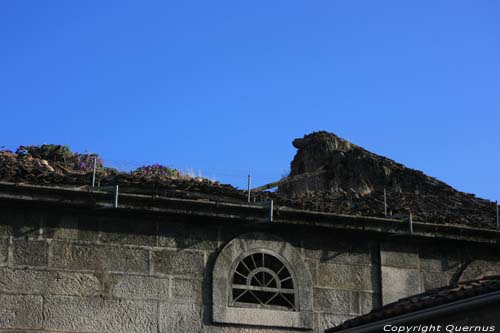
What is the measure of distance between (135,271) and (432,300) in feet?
12.1

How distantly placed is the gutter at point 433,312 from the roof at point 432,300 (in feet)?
0.33

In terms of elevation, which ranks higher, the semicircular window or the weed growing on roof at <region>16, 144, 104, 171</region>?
the weed growing on roof at <region>16, 144, 104, 171</region>

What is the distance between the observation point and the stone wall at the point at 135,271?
1144 centimetres

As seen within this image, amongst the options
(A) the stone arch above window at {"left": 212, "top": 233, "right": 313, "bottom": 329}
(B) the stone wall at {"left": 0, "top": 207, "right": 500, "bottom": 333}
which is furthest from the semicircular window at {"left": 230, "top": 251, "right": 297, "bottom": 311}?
(B) the stone wall at {"left": 0, "top": 207, "right": 500, "bottom": 333}

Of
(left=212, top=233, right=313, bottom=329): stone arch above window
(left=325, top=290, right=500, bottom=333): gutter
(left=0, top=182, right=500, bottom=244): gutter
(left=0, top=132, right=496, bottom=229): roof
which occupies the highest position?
(left=0, top=132, right=496, bottom=229): roof

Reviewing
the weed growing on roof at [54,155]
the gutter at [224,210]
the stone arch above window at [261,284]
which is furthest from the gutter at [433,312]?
the weed growing on roof at [54,155]

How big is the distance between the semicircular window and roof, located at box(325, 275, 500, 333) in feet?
3.28

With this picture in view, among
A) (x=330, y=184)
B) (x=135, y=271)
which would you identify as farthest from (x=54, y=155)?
(x=330, y=184)

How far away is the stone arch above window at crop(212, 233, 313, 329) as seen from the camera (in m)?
12.1

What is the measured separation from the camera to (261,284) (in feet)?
40.8

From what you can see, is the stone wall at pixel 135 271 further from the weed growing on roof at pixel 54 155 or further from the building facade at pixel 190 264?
the weed growing on roof at pixel 54 155

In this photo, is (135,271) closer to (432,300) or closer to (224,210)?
(224,210)

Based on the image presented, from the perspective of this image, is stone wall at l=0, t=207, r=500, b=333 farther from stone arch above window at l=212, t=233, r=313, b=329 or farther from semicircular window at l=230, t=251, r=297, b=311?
semicircular window at l=230, t=251, r=297, b=311

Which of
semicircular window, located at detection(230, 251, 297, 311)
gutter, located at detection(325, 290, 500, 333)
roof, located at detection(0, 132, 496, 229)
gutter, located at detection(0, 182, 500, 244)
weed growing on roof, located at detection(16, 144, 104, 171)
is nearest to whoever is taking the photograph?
gutter, located at detection(325, 290, 500, 333)
